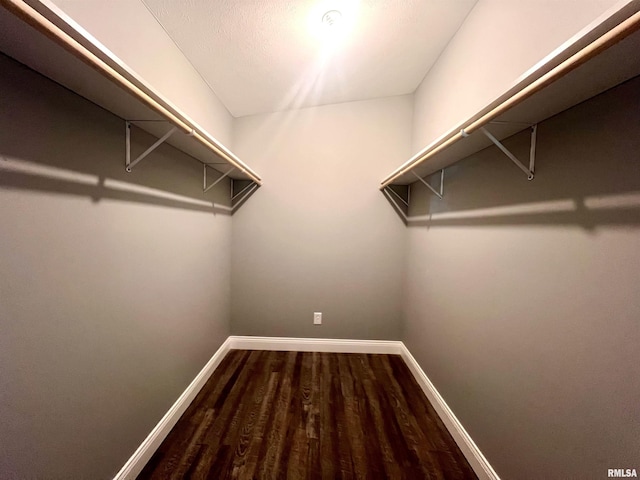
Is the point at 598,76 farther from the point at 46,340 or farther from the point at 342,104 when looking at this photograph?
the point at 342,104

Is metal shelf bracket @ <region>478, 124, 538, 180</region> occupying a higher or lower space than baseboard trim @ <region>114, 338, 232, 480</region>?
higher

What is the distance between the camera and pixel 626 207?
708mm

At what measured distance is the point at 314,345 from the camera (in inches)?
102

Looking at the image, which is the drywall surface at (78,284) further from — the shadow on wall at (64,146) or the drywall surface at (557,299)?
the drywall surface at (557,299)

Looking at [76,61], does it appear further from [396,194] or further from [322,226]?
[396,194]

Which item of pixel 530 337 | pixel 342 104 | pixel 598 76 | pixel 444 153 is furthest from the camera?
pixel 342 104

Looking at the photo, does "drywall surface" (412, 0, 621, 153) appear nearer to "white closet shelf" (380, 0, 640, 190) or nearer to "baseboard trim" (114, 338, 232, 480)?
"white closet shelf" (380, 0, 640, 190)

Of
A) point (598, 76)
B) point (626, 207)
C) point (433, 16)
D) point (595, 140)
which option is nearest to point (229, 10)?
point (433, 16)

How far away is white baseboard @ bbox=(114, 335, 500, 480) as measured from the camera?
1.25 metres

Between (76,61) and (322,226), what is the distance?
6.60 ft

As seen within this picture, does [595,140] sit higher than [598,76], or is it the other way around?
[598,76]

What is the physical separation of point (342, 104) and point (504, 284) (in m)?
2.16

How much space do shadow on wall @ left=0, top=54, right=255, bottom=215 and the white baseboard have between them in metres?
1.26

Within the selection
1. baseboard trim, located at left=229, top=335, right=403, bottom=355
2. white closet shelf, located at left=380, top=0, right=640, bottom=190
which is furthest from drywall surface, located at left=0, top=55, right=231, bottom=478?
white closet shelf, located at left=380, top=0, right=640, bottom=190
